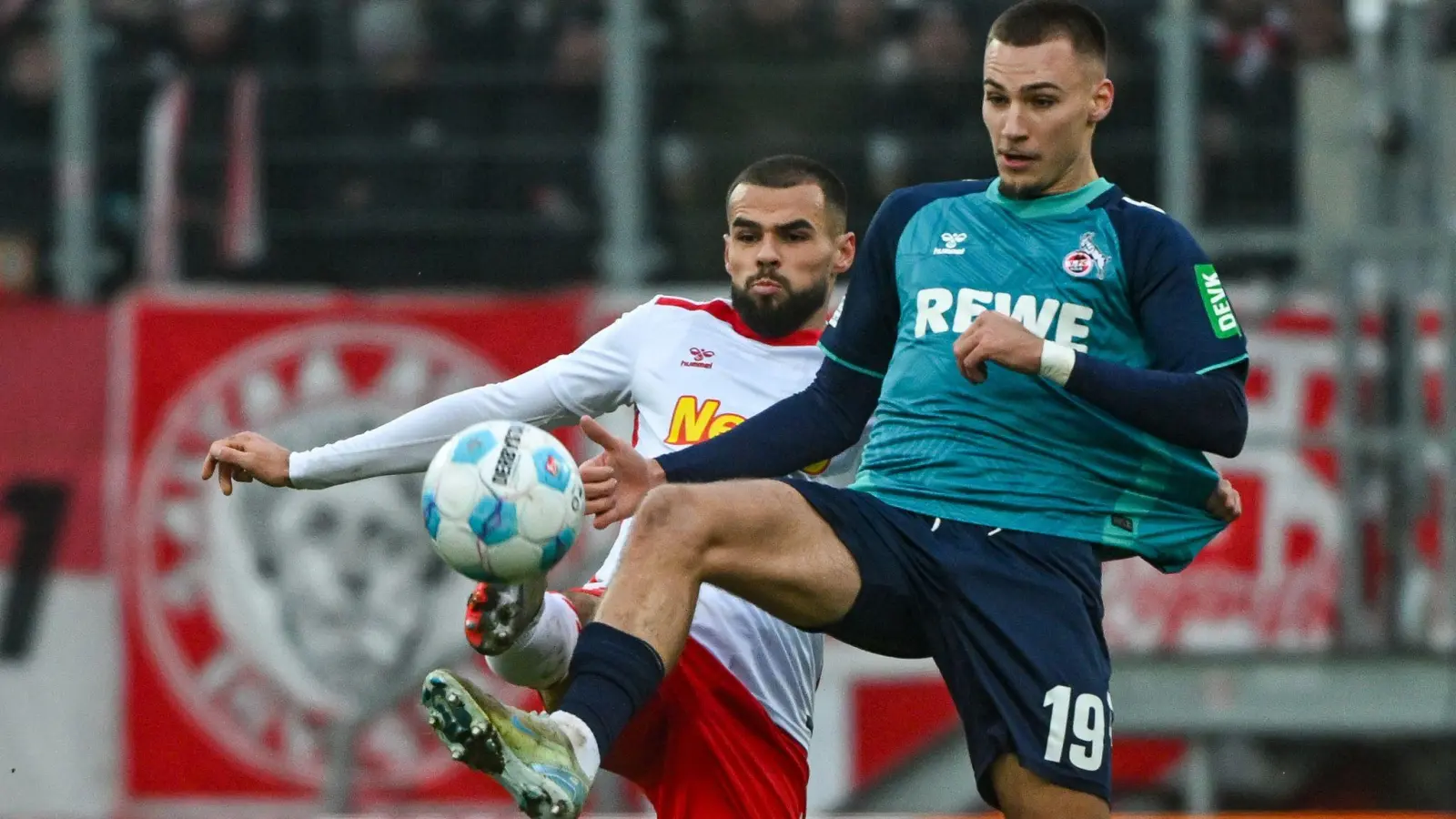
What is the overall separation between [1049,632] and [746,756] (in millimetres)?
1103

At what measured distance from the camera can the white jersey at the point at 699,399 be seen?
5.97m

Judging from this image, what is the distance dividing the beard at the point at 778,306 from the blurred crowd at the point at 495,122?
418cm

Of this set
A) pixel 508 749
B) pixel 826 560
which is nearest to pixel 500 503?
pixel 508 749

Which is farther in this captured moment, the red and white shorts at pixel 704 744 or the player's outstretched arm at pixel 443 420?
the red and white shorts at pixel 704 744

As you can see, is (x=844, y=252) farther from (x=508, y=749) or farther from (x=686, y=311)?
(x=508, y=749)

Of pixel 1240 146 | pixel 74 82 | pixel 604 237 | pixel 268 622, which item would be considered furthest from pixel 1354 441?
pixel 74 82

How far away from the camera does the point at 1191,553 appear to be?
5422 millimetres

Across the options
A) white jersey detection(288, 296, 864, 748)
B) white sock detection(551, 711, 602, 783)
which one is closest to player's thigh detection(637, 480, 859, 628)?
white sock detection(551, 711, 602, 783)

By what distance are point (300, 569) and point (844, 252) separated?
15.7 ft

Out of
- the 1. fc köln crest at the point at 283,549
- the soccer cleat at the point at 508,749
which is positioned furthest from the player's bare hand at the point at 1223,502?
the 1. fc köln crest at the point at 283,549

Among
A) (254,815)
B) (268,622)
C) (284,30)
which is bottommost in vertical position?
(254,815)

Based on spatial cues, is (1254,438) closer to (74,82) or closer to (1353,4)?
(1353,4)

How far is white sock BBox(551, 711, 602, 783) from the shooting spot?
4.62 meters

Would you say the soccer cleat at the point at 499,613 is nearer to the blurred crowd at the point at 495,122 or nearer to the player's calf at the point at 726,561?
the player's calf at the point at 726,561
